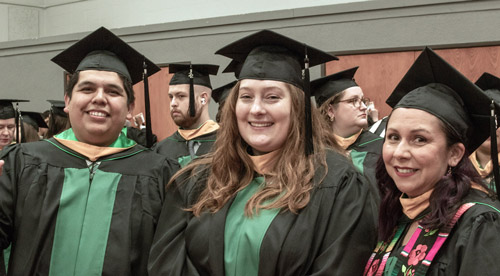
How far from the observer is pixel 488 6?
612 centimetres

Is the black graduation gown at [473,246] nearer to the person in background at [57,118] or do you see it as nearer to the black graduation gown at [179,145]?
the black graduation gown at [179,145]

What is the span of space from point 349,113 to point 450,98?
9.51 feet

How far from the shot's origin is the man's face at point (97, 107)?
2.55m

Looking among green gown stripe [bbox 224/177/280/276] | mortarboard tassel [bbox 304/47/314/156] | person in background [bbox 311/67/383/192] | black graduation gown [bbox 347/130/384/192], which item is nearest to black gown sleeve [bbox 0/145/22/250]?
green gown stripe [bbox 224/177/280/276]

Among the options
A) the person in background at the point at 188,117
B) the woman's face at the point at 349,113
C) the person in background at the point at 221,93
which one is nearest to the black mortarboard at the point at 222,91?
the person in background at the point at 221,93

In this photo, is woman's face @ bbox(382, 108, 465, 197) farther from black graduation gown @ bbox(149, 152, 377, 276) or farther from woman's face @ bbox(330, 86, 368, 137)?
woman's face @ bbox(330, 86, 368, 137)

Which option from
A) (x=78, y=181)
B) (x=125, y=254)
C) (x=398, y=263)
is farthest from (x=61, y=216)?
(x=398, y=263)

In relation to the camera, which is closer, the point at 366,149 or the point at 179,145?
the point at 366,149

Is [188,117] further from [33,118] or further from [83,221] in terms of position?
[83,221]

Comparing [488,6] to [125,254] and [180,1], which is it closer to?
[180,1]

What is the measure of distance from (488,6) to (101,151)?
5348mm

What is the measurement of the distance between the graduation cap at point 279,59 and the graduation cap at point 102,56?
1.96 ft

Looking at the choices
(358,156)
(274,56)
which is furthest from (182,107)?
(274,56)

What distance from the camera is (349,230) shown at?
2.06 metres
